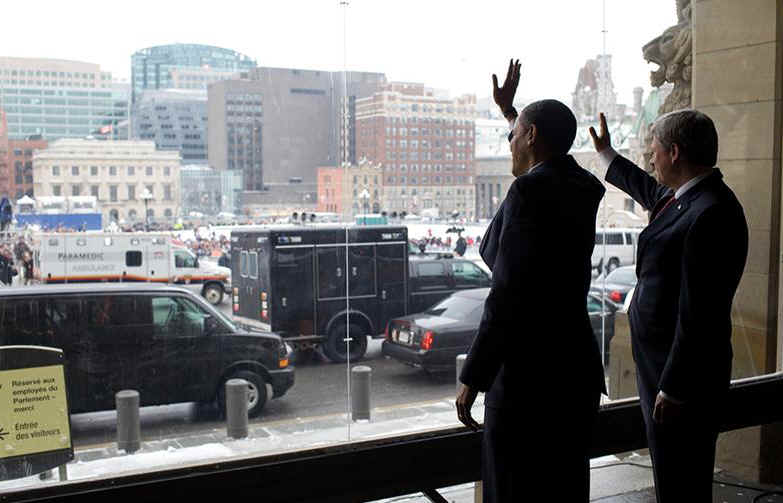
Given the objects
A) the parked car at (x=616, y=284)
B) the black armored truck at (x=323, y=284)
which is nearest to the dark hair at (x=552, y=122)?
the black armored truck at (x=323, y=284)

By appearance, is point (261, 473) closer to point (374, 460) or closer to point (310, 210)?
point (374, 460)

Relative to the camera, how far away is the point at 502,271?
6.40 ft

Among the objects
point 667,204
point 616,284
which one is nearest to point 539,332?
point 667,204

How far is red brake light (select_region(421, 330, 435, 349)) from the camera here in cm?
346

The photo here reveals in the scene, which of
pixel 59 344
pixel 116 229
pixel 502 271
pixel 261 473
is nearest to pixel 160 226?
pixel 116 229

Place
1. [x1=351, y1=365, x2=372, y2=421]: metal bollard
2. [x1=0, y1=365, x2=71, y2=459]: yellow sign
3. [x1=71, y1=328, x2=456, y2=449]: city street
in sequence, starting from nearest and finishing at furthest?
[x1=0, y1=365, x2=71, y2=459]: yellow sign → [x1=71, y1=328, x2=456, y2=449]: city street → [x1=351, y1=365, x2=372, y2=421]: metal bollard

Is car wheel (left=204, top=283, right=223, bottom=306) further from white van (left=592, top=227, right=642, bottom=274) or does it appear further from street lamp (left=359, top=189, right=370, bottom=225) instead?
white van (left=592, top=227, right=642, bottom=274)

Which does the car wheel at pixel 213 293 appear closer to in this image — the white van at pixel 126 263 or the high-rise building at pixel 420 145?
the white van at pixel 126 263

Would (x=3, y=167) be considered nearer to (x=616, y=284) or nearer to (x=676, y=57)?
(x=616, y=284)

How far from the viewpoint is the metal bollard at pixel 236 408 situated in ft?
10.2

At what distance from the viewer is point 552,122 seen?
2.06 m

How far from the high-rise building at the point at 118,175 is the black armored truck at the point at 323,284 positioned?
0.33m

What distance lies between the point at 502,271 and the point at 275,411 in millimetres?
1521

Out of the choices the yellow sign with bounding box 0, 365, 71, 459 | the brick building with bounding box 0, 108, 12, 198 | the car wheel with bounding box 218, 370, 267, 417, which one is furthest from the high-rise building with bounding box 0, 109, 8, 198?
the car wheel with bounding box 218, 370, 267, 417
